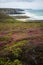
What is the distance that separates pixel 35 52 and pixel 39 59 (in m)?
0.92

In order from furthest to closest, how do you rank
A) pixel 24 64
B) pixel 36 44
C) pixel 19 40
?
pixel 19 40, pixel 36 44, pixel 24 64

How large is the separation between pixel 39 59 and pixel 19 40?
4144 mm

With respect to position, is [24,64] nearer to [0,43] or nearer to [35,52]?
[35,52]

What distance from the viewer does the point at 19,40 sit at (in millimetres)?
20250

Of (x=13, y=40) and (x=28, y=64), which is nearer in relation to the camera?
(x=28, y=64)

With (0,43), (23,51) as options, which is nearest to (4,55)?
(23,51)

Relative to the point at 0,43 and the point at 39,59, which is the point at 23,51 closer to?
the point at 39,59

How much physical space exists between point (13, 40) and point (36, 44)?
10.1 ft

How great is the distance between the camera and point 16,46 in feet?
59.8

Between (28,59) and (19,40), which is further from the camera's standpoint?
(19,40)

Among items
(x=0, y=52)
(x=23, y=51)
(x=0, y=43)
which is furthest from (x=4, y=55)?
(x=0, y=43)

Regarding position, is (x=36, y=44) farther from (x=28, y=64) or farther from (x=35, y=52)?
(x=28, y=64)

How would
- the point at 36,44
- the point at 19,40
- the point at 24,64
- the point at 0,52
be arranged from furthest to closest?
the point at 19,40, the point at 36,44, the point at 0,52, the point at 24,64

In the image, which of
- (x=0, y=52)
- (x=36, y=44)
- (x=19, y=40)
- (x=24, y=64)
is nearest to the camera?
(x=24, y=64)
